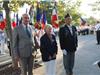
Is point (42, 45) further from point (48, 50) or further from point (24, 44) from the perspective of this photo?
point (24, 44)

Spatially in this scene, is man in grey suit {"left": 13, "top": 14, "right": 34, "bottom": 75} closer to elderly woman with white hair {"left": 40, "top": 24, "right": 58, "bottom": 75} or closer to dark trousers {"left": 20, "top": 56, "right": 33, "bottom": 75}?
dark trousers {"left": 20, "top": 56, "right": 33, "bottom": 75}

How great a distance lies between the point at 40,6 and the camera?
16219mm

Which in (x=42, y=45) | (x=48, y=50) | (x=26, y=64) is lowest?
(x=26, y=64)

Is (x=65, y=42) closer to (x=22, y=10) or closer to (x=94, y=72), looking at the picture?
(x=94, y=72)

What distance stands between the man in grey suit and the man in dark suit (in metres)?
1.16

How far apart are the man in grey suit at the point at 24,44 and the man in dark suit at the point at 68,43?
3.80ft

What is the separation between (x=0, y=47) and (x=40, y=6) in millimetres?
8197

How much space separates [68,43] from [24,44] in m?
1.46

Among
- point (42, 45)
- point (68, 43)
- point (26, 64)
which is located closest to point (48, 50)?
point (42, 45)

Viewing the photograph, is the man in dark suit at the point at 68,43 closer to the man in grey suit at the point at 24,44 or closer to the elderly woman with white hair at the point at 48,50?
the elderly woman with white hair at the point at 48,50

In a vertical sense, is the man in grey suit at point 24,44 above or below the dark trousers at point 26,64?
above

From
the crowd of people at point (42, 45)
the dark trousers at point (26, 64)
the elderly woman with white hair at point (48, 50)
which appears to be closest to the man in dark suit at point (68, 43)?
the crowd of people at point (42, 45)

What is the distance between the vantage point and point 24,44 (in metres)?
9.62

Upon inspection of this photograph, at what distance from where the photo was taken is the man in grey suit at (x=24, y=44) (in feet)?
31.5
